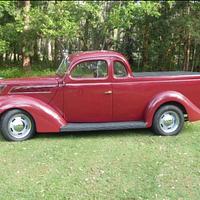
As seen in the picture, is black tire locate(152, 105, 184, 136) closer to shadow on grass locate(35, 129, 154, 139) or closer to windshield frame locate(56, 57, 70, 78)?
shadow on grass locate(35, 129, 154, 139)

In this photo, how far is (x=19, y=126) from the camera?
721 cm

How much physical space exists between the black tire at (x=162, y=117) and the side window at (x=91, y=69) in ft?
3.86

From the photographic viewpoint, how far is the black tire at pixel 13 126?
7.11 metres

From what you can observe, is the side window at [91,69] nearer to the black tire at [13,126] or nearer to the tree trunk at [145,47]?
the black tire at [13,126]

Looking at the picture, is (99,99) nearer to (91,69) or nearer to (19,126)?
(91,69)

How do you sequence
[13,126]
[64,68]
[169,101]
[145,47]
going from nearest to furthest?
[13,126]
[169,101]
[64,68]
[145,47]

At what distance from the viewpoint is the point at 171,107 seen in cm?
752

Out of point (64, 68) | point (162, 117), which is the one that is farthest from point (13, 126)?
point (162, 117)

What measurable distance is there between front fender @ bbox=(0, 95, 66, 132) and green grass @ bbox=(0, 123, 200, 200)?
26 cm

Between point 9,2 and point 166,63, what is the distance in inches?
259

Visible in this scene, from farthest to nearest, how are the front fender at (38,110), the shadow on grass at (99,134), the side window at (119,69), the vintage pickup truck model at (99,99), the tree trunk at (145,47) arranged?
the tree trunk at (145,47) → the shadow on grass at (99,134) → the side window at (119,69) → the vintage pickup truck model at (99,99) → the front fender at (38,110)

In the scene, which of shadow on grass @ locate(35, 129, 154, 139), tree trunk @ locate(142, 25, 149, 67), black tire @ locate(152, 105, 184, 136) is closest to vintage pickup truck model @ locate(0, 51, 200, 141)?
black tire @ locate(152, 105, 184, 136)

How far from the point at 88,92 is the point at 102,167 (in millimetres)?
1884

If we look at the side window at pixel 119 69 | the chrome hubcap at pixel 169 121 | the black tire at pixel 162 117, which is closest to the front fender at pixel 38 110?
the side window at pixel 119 69
